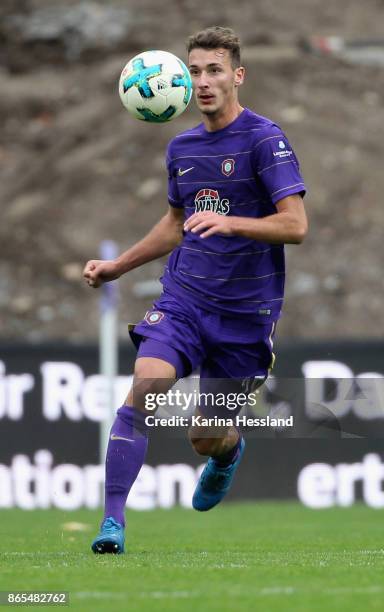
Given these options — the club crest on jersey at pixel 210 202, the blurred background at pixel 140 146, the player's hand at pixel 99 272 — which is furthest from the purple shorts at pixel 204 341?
the blurred background at pixel 140 146

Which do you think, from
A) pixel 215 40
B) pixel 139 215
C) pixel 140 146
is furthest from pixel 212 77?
pixel 140 146

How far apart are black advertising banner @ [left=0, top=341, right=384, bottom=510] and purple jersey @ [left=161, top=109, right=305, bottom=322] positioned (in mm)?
6588

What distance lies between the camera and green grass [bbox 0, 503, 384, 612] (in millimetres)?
5199

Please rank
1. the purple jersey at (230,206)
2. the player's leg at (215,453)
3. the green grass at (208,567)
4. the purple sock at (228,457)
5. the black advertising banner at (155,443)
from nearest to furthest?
the green grass at (208,567)
the purple jersey at (230,206)
the player's leg at (215,453)
the purple sock at (228,457)
the black advertising banner at (155,443)

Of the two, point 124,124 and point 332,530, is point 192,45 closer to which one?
point 332,530

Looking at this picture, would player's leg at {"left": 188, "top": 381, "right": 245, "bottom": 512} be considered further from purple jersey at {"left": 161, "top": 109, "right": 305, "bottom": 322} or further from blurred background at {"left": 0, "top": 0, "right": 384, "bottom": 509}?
blurred background at {"left": 0, "top": 0, "right": 384, "bottom": 509}

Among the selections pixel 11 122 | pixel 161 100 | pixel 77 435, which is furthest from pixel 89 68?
pixel 161 100

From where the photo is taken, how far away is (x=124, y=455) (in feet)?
23.6

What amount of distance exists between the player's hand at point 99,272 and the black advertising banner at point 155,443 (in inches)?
260

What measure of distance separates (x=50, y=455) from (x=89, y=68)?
14.6 meters

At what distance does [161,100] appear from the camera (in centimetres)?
754

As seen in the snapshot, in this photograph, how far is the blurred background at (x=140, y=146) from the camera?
22.4 m

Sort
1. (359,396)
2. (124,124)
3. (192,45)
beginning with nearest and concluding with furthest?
(192,45), (359,396), (124,124)

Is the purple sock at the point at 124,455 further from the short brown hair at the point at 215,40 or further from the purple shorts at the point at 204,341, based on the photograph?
the short brown hair at the point at 215,40
